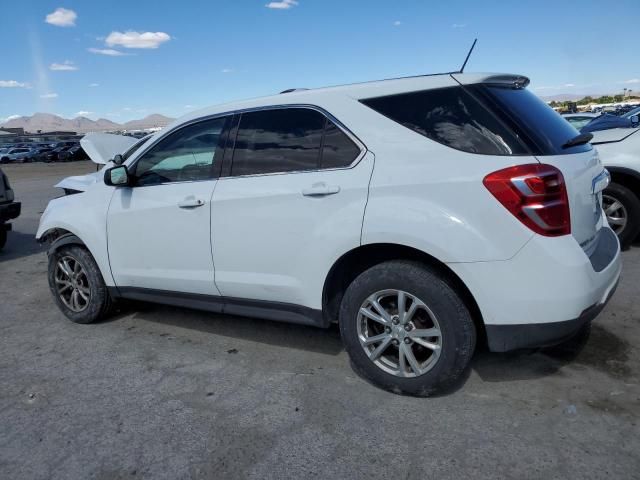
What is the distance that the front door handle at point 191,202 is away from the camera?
348cm

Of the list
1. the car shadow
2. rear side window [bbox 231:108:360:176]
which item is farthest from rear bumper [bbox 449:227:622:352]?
the car shadow

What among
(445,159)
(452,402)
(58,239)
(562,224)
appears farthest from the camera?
(58,239)

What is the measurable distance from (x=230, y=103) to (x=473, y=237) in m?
2.02

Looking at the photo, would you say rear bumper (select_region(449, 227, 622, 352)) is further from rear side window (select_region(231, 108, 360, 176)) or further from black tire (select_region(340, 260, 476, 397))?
rear side window (select_region(231, 108, 360, 176))

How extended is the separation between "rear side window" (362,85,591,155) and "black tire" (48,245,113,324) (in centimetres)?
276

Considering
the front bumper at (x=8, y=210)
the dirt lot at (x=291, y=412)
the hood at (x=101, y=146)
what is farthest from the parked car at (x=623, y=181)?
the front bumper at (x=8, y=210)

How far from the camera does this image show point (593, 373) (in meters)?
3.09

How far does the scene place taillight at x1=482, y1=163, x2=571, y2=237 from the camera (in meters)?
2.46

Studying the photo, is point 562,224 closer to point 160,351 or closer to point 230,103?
point 230,103

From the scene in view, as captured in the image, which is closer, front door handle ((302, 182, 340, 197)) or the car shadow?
front door handle ((302, 182, 340, 197))

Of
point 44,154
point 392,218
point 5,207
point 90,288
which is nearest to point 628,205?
point 392,218

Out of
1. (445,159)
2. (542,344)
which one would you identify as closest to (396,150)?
(445,159)

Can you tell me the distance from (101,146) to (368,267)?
392 cm

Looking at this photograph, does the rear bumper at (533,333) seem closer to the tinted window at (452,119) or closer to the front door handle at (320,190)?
the tinted window at (452,119)
